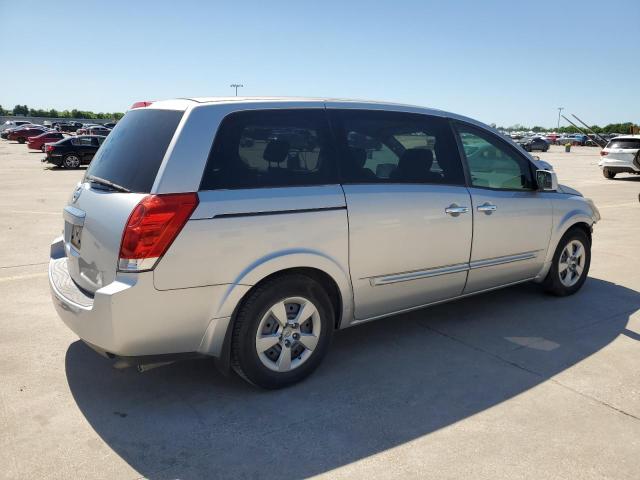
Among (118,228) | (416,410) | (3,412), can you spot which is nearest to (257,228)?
(118,228)

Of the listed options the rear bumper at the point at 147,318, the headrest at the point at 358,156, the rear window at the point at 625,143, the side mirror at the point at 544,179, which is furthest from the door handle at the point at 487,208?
the rear window at the point at 625,143

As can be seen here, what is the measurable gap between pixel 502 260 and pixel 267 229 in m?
2.37

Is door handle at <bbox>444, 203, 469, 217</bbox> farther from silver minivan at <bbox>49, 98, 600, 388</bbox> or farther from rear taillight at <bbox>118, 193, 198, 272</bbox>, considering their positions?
rear taillight at <bbox>118, 193, 198, 272</bbox>

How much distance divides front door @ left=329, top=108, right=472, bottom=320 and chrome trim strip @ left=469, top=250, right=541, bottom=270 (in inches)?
5.4

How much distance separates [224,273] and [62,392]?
136 centimetres

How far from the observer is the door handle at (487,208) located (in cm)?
438

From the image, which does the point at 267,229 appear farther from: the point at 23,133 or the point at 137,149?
the point at 23,133

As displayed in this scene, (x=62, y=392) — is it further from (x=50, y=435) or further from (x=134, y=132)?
(x=134, y=132)

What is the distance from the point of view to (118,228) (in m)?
3.01

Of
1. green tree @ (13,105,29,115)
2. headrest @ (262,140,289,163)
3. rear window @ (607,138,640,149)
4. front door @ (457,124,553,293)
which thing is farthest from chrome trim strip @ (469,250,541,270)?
green tree @ (13,105,29,115)

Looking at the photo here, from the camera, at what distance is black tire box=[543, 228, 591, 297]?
5.27 m

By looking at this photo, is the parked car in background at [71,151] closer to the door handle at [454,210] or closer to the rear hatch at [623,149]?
the rear hatch at [623,149]

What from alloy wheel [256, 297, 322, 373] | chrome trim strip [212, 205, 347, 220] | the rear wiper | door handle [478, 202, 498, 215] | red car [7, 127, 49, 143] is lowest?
red car [7, 127, 49, 143]

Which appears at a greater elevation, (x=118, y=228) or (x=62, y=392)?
(x=118, y=228)
